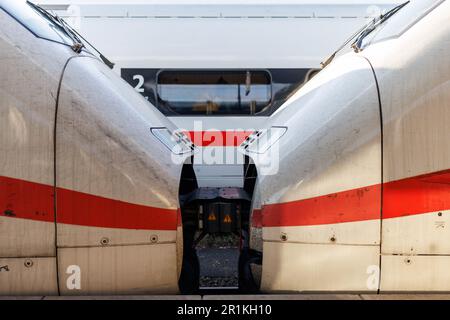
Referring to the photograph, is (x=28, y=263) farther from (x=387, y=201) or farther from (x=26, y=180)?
(x=387, y=201)

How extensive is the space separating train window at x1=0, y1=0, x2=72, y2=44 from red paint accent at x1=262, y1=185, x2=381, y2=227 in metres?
1.65

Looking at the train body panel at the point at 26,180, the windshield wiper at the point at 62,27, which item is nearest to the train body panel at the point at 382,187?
the train body panel at the point at 26,180

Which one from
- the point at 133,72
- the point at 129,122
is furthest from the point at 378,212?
the point at 133,72

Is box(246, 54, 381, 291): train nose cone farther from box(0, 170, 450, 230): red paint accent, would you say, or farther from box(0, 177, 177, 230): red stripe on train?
box(0, 177, 177, 230): red stripe on train

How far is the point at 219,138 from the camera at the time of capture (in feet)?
15.5

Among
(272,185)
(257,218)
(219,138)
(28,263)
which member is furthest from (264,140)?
(219,138)

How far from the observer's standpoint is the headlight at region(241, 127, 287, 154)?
2.67 m

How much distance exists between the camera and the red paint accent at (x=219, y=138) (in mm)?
4695

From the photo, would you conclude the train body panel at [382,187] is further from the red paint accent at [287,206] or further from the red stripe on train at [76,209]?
→ the red stripe on train at [76,209]

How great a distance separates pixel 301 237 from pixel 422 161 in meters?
0.74

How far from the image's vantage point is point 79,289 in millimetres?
2324

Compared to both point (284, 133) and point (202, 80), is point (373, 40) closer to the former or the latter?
point (284, 133)

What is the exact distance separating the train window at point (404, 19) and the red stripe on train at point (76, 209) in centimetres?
160

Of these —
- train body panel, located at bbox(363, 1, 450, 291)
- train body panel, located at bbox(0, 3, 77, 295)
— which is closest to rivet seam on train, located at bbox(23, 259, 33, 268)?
train body panel, located at bbox(0, 3, 77, 295)
